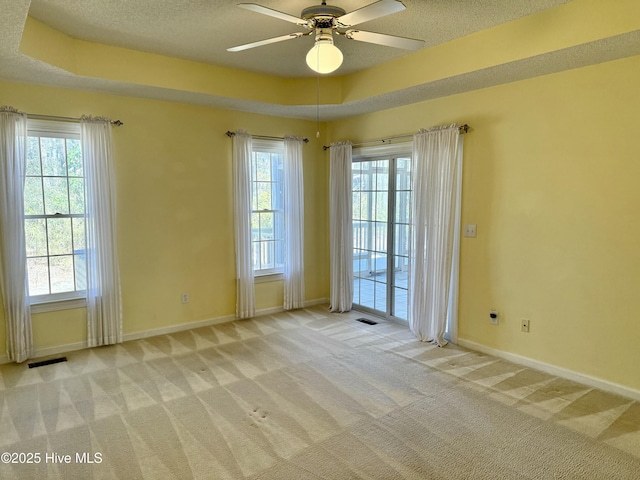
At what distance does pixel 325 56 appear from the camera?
256 cm

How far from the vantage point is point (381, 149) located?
501 centimetres

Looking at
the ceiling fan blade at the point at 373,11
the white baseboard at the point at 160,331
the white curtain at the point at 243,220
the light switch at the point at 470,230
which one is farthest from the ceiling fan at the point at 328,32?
the white baseboard at the point at 160,331

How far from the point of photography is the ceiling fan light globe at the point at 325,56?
255 centimetres

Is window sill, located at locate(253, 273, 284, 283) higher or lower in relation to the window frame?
lower

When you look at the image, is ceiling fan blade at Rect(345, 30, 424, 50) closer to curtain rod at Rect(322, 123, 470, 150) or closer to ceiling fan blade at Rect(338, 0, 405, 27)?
ceiling fan blade at Rect(338, 0, 405, 27)

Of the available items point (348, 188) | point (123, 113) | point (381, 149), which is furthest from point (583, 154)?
point (123, 113)

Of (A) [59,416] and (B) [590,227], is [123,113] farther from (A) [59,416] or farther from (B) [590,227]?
(B) [590,227]

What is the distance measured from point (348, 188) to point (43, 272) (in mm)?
3529

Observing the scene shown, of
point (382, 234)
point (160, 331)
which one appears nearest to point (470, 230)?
point (382, 234)

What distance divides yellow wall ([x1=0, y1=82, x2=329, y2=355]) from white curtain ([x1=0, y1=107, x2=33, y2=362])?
0.12 m

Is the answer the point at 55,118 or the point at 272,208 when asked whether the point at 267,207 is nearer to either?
the point at 272,208

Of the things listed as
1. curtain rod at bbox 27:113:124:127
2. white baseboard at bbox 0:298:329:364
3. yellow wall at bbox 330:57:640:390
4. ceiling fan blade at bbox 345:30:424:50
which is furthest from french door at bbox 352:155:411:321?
curtain rod at bbox 27:113:124:127

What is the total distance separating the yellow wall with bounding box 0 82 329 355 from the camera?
13.6 feet

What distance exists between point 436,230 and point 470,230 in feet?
1.10
